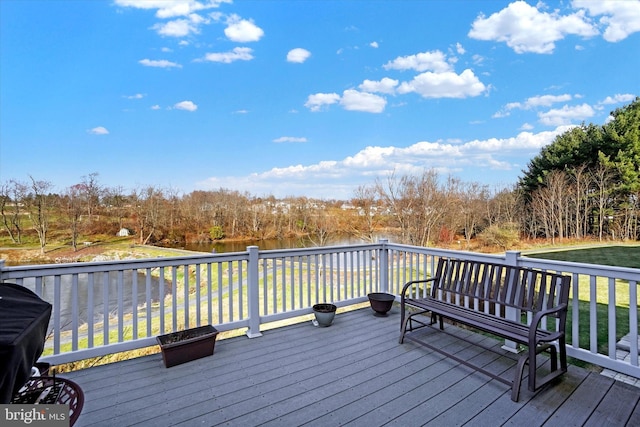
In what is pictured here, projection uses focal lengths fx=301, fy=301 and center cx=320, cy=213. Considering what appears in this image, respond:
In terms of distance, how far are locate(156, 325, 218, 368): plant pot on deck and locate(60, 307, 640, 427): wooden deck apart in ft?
0.22

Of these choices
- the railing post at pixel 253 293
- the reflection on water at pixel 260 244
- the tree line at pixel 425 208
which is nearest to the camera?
the railing post at pixel 253 293

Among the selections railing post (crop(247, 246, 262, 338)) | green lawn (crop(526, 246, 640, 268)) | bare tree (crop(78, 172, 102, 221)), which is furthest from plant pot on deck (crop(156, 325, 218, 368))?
bare tree (crop(78, 172, 102, 221))

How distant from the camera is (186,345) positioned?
9.03ft

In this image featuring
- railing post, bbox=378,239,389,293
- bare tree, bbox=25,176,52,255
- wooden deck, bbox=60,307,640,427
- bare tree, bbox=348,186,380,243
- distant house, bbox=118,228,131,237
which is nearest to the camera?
Answer: wooden deck, bbox=60,307,640,427

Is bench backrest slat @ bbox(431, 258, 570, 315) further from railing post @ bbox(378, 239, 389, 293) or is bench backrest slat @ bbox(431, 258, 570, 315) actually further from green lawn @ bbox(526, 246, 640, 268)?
green lawn @ bbox(526, 246, 640, 268)

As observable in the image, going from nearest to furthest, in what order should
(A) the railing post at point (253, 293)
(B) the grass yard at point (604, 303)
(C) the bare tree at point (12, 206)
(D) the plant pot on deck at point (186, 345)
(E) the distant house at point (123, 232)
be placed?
1. (D) the plant pot on deck at point (186, 345)
2. (A) the railing post at point (253, 293)
3. (B) the grass yard at point (604, 303)
4. (C) the bare tree at point (12, 206)
5. (E) the distant house at point (123, 232)

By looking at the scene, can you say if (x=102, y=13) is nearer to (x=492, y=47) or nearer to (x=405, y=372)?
(x=405, y=372)

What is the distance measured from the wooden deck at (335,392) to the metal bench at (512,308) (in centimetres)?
16

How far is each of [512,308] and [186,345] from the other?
3.10 m

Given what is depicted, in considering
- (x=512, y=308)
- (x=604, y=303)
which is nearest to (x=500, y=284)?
(x=512, y=308)

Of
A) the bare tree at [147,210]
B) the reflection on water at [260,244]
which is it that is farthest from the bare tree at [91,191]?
the reflection on water at [260,244]

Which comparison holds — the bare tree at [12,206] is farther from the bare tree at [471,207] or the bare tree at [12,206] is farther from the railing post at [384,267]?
the bare tree at [471,207]

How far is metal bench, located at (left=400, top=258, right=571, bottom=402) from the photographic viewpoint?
224 cm

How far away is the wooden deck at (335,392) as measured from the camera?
2006 mm
